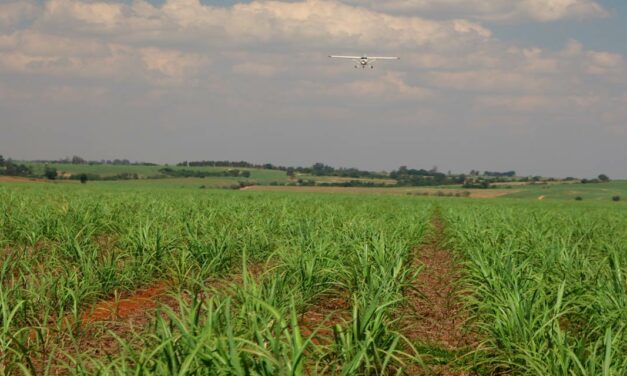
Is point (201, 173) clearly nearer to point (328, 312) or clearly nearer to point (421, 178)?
point (421, 178)

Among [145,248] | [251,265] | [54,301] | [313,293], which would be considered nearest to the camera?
[54,301]

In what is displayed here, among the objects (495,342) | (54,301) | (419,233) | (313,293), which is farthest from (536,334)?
(419,233)

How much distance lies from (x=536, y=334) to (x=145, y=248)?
5535 mm

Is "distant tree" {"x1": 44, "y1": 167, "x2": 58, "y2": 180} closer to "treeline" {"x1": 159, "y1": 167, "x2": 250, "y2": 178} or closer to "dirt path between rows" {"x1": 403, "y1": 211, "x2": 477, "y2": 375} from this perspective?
→ "treeline" {"x1": 159, "y1": 167, "x2": 250, "y2": 178}

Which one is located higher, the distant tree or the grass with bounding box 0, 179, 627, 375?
the grass with bounding box 0, 179, 627, 375

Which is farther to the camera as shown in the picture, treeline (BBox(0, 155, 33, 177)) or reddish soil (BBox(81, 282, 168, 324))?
treeline (BBox(0, 155, 33, 177))

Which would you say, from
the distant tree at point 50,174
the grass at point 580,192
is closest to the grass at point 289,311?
the grass at point 580,192

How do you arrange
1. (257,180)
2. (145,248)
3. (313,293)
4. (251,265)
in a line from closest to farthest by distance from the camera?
(313,293), (145,248), (251,265), (257,180)

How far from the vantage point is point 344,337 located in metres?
4.39

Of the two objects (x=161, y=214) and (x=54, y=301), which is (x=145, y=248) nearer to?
(x=54, y=301)

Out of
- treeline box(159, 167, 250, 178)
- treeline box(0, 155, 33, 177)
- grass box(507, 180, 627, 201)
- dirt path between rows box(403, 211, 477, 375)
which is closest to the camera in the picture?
dirt path between rows box(403, 211, 477, 375)

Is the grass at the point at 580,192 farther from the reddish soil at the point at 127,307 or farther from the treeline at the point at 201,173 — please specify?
the reddish soil at the point at 127,307

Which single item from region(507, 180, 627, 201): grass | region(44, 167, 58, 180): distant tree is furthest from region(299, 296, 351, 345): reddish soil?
region(44, 167, 58, 180): distant tree

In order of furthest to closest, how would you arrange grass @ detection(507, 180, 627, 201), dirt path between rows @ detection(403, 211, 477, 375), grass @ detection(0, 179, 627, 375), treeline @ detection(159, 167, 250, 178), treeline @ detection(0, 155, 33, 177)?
treeline @ detection(159, 167, 250, 178) → treeline @ detection(0, 155, 33, 177) → grass @ detection(507, 180, 627, 201) → dirt path between rows @ detection(403, 211, 477, 375) → grass @ detection(0, 179, 627, 375)
